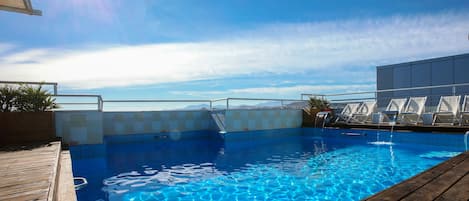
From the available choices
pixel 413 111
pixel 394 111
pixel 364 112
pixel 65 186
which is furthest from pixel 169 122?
pixel 413 111

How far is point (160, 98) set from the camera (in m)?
8.77

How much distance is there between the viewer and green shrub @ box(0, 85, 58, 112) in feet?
16.5

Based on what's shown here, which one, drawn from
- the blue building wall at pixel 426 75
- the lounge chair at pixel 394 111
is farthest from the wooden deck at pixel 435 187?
the blue building wall at pixel 426 75

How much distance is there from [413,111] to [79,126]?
875cm

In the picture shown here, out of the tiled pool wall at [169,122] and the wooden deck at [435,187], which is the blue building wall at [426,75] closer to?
the tiled pool wall at [169,122]

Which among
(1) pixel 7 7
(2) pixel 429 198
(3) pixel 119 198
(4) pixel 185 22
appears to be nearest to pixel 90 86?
(4) pixel 185 22

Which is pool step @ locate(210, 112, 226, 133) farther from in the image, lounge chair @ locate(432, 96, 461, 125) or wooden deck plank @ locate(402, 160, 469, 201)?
wooden deck plank @ locate(402, 160, 469, 201)

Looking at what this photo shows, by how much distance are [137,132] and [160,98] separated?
126 cm

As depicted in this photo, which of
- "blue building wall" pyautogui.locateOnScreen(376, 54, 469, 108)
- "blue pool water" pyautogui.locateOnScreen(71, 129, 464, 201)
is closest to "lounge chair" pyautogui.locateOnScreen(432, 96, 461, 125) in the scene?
"blue pool water" pyautogui.locateOnScreen(71, 129, 464, 201)

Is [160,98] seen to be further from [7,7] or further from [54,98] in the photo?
[7,7]

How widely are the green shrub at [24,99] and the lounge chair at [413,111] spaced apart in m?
9.01

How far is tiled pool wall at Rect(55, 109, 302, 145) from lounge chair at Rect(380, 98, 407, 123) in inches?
113

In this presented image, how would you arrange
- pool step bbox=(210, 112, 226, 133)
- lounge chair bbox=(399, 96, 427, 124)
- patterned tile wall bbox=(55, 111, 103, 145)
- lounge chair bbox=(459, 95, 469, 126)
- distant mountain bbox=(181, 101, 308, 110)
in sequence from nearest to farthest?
patterned tile wall bbox=(55, 111, 103, 145)
lounge chair bbox=(459, 95, 469, 126)
lounge chair bbox=(399, 96, 427, 124)
pool step bbox=(210, 112, 226, 133)
distant mountain bbox=(181, 101, 308, 110)

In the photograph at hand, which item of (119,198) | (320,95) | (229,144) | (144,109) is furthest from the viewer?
(320,95)
